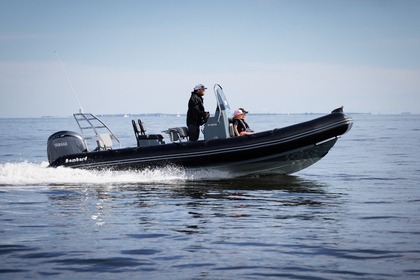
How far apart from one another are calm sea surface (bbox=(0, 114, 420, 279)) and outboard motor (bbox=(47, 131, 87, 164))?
35cm

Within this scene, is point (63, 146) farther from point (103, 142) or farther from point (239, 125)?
point (239, 125)

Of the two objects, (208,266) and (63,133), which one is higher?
(63,133)

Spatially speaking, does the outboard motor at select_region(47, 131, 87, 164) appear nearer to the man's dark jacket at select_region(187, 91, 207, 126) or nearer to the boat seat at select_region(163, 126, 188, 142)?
the boat seat at select_region(163, 126, 188, 142)

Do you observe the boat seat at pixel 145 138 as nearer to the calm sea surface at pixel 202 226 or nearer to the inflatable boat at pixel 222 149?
the inflatable boat at pixel 222 149

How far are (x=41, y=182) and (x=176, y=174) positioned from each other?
2.46m

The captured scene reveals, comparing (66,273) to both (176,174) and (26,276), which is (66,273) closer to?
(26,276)

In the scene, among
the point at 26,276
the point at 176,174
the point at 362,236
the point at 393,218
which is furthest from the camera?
the point at 176,174

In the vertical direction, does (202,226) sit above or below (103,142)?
below

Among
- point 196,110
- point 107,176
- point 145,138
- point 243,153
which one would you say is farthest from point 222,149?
point 107,176

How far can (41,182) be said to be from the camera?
11555 mm

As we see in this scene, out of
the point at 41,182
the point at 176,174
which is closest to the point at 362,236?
the point at 176,174

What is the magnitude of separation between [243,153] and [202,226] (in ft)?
15.3

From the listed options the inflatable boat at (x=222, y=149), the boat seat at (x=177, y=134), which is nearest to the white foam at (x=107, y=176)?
the inflatable boat at (x=222, y=149)

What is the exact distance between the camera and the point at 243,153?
11359mm
